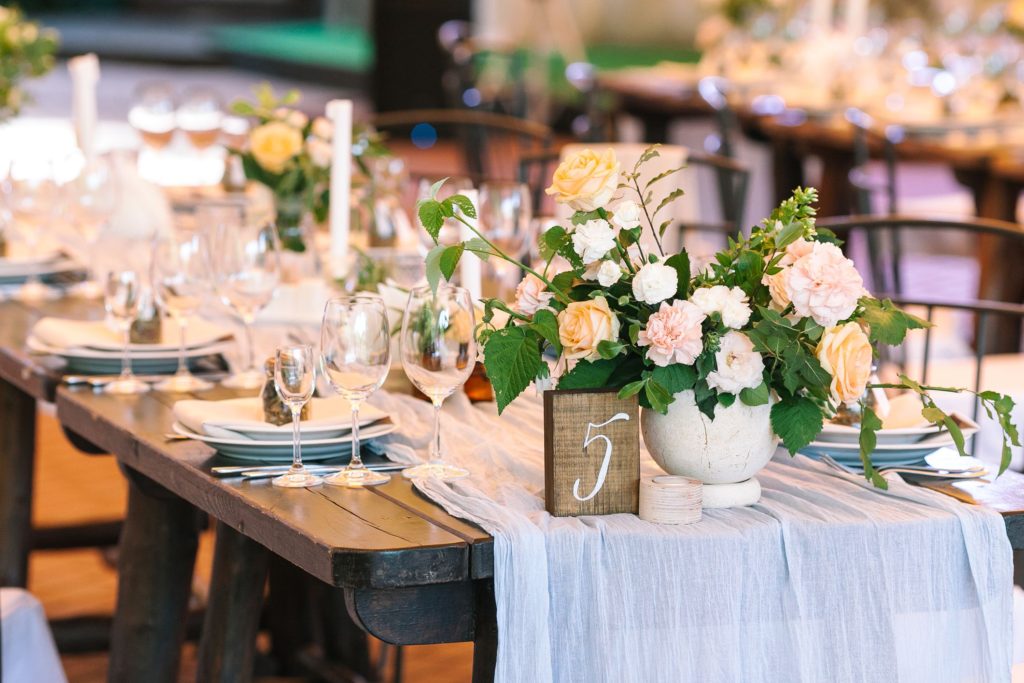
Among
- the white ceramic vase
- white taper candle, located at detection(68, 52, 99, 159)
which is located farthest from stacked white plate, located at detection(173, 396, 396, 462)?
white taper candle, located at detection(68, 52, 99, 159)

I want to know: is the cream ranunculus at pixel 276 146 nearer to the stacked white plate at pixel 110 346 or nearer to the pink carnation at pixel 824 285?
the stacked white plate at pixel 110 346

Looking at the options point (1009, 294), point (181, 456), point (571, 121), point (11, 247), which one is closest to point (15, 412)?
point (11, 247)

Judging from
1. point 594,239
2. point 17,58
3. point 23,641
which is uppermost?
point 17,58

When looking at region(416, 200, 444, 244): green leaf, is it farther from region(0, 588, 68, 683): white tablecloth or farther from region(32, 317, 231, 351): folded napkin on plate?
region(0, 588, 68, 683): white tablecloth

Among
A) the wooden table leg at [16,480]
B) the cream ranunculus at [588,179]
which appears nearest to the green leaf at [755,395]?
the cream ranunculus at [588,179]

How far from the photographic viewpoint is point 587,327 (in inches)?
59.4

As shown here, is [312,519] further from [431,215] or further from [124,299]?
[124,299]

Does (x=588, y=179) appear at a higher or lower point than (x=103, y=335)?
higher

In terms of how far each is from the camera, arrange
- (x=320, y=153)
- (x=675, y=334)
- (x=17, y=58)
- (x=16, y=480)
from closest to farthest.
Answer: (x=675, y=334) < (x=320, y=153) < (x=16, y=480) < (x=17, y=58)

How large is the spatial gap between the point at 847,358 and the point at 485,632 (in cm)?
43

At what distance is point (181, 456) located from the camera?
5.78ft

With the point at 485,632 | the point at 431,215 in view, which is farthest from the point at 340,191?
the point at 485,632

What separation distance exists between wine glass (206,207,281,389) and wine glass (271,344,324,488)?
43 cm

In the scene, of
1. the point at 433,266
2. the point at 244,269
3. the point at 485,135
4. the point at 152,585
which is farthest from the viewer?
the point at 485,135
